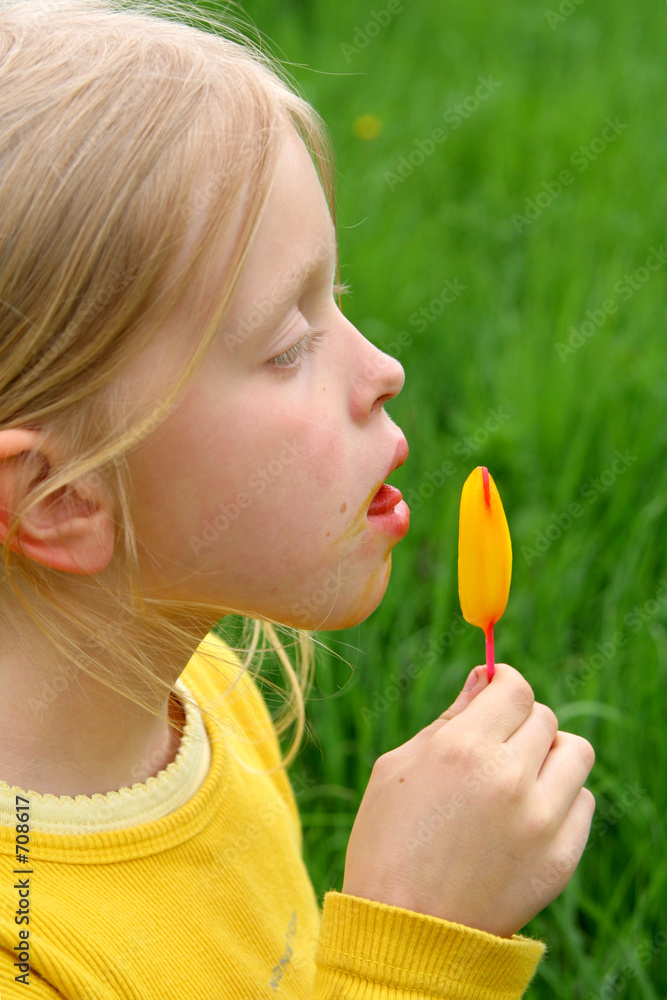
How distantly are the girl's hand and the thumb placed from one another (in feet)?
0.07

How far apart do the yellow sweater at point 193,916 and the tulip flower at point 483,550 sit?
1.01 ft

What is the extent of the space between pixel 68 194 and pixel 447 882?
72 cm

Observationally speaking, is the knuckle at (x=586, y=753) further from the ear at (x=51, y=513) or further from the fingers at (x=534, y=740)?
the ear at (x=51, y=513)

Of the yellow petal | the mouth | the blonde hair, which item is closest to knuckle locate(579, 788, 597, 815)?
the yellow petal

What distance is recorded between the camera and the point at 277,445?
0.93 m

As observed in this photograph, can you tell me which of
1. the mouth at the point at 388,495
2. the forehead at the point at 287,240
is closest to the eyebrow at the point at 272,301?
the forehead at the point at 287,240

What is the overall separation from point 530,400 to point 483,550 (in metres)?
1.25

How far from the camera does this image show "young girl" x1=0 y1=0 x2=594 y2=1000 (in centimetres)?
86

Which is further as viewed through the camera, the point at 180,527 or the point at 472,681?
the point at 472,681

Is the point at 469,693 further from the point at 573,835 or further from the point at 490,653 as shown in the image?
the point at 573,835

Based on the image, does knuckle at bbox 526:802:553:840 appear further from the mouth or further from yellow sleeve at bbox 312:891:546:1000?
the mouth

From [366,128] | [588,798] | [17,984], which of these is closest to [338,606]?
[588,798]

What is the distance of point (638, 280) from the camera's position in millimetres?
2611

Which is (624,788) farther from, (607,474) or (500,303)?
(500,303)
